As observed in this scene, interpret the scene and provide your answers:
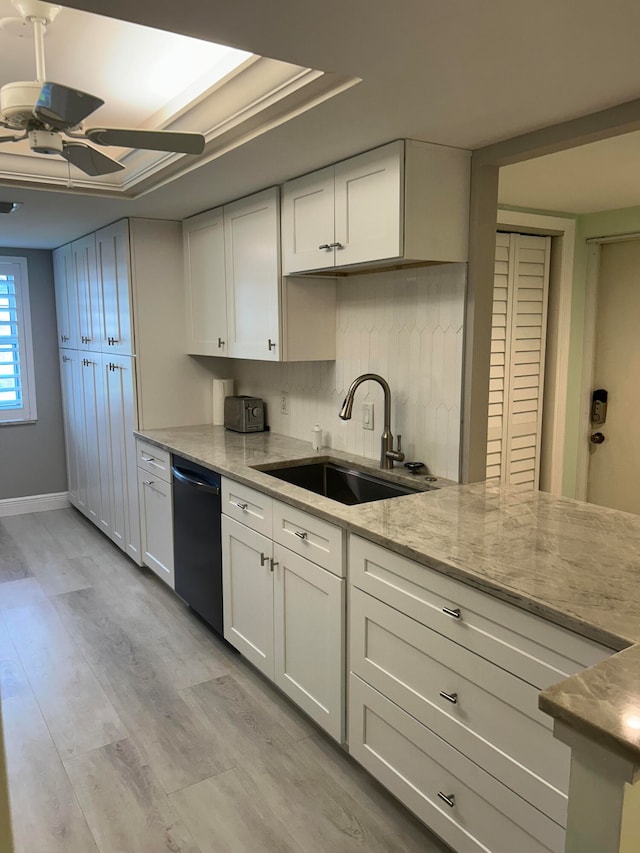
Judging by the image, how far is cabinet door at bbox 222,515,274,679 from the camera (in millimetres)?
2623

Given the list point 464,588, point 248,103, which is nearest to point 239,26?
point 248,103

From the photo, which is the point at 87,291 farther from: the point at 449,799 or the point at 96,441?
the point at 449,799

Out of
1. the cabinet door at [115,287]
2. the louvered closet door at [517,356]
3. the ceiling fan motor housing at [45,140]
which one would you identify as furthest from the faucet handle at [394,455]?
the cabinet door at [115,287]

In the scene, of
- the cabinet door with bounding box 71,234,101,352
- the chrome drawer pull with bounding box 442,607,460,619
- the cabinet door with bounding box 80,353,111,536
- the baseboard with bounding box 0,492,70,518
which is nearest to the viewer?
the chrome drawer pull with bounding box 442,607,460,619

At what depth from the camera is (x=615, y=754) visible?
0.84 meters

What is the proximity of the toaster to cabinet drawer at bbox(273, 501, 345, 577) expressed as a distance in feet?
4.24

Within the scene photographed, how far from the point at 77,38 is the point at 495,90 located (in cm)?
134

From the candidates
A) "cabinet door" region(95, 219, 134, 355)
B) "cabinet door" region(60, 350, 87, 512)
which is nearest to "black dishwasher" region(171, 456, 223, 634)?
"cabinet door" region(95, 219, 134, 355)

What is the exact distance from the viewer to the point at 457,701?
1720 millimetres

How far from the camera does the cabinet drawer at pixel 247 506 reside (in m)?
2.57

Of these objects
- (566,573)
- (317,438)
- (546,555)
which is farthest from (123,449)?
(566,573)

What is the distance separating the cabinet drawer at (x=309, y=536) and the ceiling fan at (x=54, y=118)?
1255 millimetres

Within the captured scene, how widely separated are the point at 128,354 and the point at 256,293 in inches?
43.7

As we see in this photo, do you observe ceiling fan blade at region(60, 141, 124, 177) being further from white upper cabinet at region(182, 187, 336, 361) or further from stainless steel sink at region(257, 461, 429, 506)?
stainless steel sink at region(257, 461, 429, 506)
